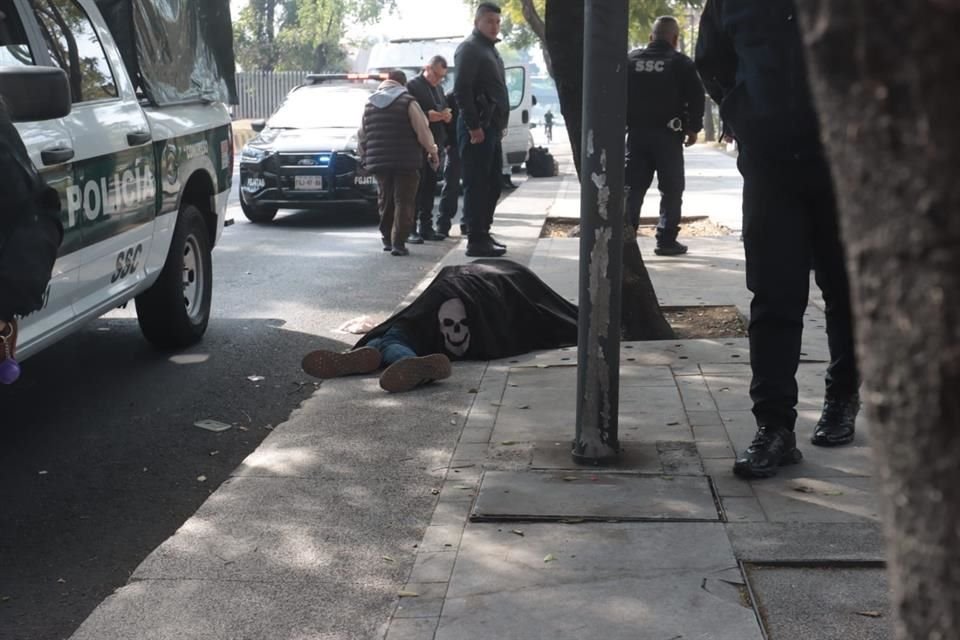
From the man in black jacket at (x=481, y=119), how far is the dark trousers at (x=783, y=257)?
6.96m

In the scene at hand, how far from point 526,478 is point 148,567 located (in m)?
1.39

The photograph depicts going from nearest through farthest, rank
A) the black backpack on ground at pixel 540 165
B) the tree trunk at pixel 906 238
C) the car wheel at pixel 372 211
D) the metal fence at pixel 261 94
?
the tree trunk at pixel 906 238, the car wheel at pixel 372 211, the black backpack on ground at pixel 540 165, the metal fence at pixel 261 94

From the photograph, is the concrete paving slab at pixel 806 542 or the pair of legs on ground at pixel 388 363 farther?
the pair of legs on ground at pixel 388 363

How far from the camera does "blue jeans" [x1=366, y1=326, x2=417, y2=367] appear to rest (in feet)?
22.8

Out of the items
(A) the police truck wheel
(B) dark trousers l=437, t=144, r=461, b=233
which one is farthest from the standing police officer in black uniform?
(A) the police truck wheel

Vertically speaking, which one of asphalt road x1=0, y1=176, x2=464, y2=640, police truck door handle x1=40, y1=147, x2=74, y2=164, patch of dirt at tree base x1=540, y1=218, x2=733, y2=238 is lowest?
asphalt road x1=0, y1=176, x2=464, y2=640

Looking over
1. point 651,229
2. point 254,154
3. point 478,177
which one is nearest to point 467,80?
point 478,177

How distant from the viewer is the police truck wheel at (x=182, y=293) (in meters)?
7.58

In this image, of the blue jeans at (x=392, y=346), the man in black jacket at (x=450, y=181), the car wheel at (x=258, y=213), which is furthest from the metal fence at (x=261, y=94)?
the blue jeans at (x=392, y=346)

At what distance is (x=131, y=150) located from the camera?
261 inches

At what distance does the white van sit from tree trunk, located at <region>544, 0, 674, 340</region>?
14.6 m

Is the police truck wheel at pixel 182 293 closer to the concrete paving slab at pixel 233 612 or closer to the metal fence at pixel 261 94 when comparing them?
the concrete paving slab at pixel 233 612

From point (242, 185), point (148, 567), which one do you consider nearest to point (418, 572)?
point (148, 567)

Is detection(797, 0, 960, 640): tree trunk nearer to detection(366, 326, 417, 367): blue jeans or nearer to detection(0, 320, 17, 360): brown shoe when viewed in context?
detection(0, 320, 17, 360): brown shoe
